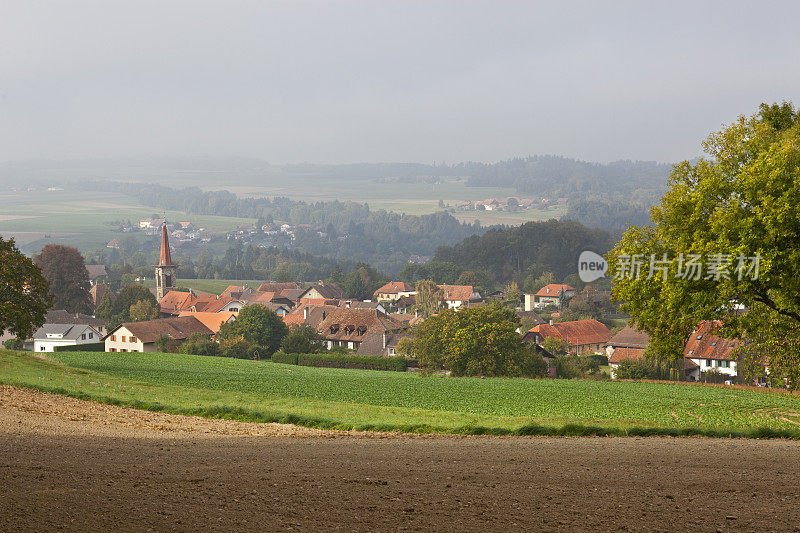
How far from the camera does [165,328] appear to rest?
78812 millimetres

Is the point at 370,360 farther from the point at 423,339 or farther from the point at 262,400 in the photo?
the point at 262,400

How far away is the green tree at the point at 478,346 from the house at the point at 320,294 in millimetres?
81452

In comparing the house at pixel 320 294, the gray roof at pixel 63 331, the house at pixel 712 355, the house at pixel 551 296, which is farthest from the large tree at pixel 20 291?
the house at pixel 551 296

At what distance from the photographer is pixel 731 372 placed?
215 feet

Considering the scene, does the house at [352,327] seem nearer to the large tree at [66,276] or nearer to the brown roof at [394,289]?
the large tree at [66,276]

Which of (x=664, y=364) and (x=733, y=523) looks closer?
(x=733, y=523)

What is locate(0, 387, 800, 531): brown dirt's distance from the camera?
28.9 ft

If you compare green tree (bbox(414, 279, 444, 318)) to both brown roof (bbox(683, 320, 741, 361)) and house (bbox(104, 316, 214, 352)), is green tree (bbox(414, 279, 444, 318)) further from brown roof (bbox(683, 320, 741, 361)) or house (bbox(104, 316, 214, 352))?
brown roof (bbox(683, 320, 741, 361))

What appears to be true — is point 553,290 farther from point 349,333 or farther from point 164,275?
point 164,275

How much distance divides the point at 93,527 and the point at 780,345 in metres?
21.6

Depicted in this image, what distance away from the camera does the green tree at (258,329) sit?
72.2 m

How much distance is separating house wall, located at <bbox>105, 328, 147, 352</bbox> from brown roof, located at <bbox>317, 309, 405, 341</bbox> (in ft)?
73.9

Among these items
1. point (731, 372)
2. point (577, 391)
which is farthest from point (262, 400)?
point (731, 372)

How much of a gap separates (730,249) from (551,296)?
132m
